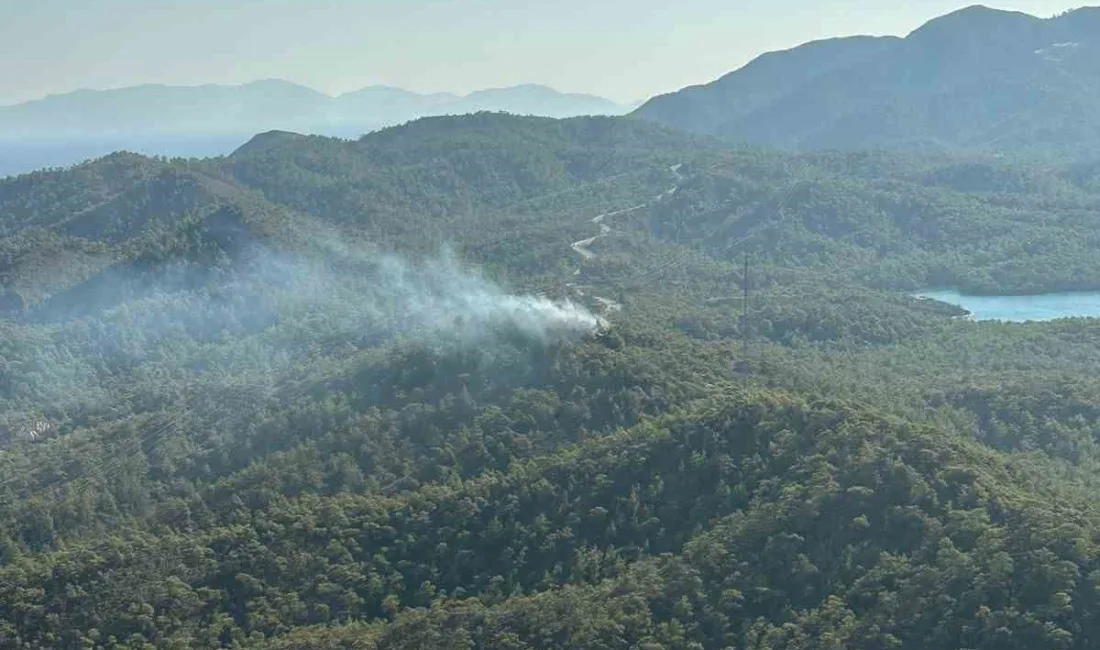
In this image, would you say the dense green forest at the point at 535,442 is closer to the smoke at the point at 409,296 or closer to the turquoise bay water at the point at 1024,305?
the smoke at the point at 409,296

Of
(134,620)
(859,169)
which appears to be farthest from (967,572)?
(859,169)

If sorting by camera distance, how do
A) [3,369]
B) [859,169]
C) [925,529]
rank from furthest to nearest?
[859,169]
[3,369]
[925,529]

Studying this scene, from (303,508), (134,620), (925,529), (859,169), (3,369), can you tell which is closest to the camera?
(925,529)

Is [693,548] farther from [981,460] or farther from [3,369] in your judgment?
[3,369]

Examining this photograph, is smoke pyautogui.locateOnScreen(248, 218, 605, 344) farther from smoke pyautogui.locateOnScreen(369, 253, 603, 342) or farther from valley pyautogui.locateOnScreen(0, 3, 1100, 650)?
valley pyautogui.locateOnScreen(0, 3, 1100, 650)

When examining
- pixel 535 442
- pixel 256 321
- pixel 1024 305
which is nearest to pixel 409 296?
pixel 256 321

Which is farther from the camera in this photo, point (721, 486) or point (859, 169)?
point (859, 169)

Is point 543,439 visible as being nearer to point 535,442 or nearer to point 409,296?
point 535,442
